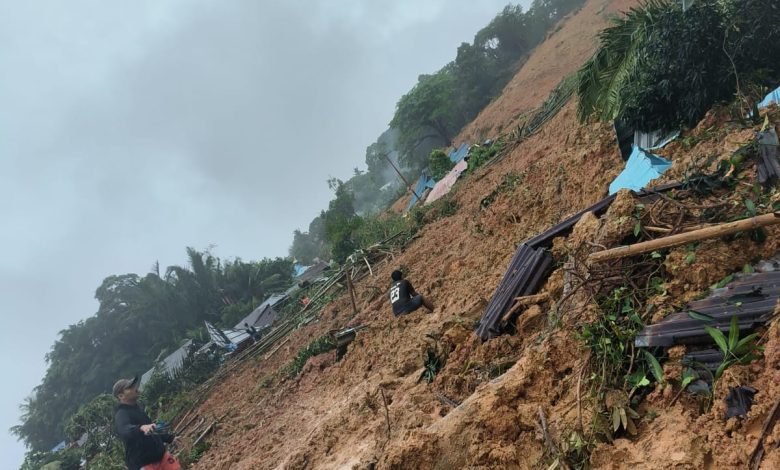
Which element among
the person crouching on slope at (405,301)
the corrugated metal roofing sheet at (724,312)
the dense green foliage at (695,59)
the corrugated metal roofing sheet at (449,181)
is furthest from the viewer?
the corrugated metal roofing sheet at (449,181)

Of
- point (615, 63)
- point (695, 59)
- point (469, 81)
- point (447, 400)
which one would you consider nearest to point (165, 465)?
point (447, 400)

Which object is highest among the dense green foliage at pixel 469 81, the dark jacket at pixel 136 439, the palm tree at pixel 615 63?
the dense green foliage at pixel 469 81

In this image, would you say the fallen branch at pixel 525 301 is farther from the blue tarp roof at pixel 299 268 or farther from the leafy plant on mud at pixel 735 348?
the blue tarp roof at pixel 299 268

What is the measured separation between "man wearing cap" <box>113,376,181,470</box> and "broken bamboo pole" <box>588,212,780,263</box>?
14.6 ft

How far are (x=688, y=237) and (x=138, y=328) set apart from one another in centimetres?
3491

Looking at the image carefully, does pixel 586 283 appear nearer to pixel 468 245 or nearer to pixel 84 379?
pixel 468 245

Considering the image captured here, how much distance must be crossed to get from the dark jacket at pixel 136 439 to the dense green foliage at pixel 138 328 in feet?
82.8

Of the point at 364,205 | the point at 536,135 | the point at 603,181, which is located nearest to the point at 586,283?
the point at 603,181

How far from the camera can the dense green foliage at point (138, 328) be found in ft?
100

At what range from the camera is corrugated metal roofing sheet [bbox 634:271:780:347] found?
2.51 meters

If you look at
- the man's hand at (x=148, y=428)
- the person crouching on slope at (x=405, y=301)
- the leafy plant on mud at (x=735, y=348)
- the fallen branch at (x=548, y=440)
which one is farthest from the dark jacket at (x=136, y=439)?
the leafy plant on mud at (x=735, y=348)

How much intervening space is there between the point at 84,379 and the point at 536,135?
3216cm

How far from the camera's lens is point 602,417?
8.91 ft

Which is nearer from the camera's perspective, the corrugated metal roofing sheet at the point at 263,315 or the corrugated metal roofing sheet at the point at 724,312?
the corrugated metal roofing sheet at the point at 724,312
